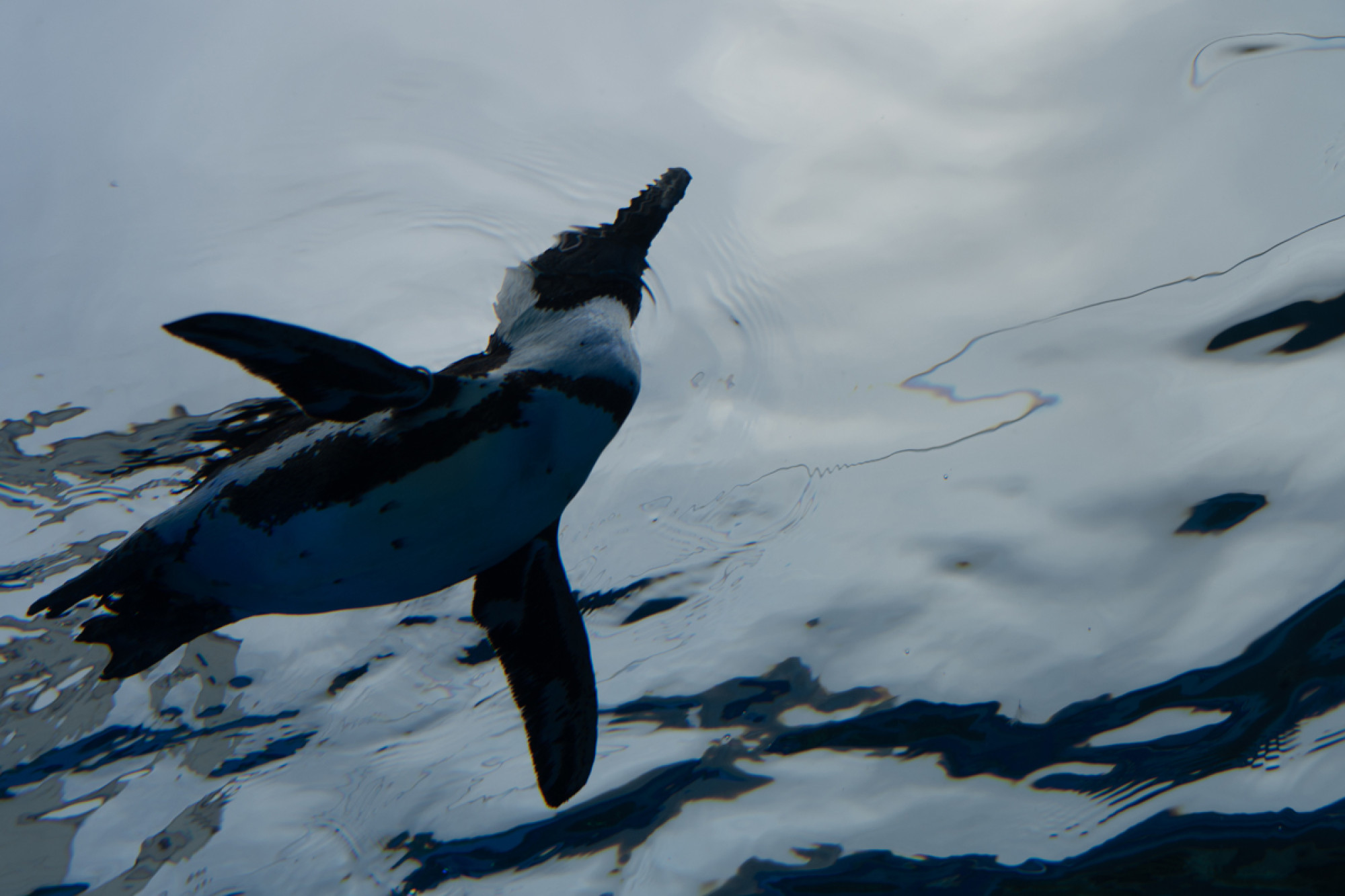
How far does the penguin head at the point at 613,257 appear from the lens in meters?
3.64

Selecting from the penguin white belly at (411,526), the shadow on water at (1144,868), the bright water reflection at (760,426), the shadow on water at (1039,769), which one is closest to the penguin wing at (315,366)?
the penguin white belly at (411,526)

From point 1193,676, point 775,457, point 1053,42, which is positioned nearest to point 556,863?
point 775,457

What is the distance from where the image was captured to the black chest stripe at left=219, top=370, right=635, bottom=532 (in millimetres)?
2918

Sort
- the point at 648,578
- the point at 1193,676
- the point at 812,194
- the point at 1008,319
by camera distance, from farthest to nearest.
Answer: the point at 1193,676 < the point at 648,578 < the point at 1008,319 < the point at 812,194

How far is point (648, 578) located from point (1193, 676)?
15.0 feet

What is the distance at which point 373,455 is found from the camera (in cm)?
294

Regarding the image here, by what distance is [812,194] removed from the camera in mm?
4414

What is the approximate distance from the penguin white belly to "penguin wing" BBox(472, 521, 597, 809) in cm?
51

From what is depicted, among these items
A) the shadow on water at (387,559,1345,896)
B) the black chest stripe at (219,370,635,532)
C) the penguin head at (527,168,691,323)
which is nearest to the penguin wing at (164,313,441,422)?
the black chest stripe at (219,370,635,532)

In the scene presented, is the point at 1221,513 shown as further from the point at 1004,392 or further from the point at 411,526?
the point at 411,526

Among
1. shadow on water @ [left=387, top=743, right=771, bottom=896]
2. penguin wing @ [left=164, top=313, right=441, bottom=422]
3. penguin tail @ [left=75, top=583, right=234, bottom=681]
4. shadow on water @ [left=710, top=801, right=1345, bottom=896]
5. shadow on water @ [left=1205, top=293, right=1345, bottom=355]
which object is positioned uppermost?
shadow on water @ [left=1205, top=293, right=1345, bottom=355]

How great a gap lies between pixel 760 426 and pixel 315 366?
116 inches

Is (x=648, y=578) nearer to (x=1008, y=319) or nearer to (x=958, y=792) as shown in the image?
(x=1008, y=319)

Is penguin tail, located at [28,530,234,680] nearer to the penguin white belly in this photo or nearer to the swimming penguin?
the swimming penguin
